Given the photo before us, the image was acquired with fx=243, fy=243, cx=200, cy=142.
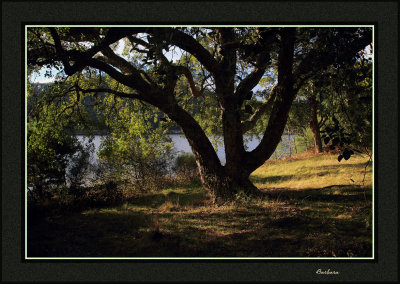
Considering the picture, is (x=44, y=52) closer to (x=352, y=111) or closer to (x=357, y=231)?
(x=352, y=111)

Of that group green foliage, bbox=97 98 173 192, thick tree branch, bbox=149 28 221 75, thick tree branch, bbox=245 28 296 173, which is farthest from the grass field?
green foliage, bbox=97 98 173 192

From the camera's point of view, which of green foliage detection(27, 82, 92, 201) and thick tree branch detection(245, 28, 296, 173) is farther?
green foliage detection(27, 82, 92, 201)

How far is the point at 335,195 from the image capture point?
21.3 ft

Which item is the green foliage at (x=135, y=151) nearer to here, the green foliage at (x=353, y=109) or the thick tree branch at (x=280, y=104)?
the thick tree branch at (x=280, y=104)

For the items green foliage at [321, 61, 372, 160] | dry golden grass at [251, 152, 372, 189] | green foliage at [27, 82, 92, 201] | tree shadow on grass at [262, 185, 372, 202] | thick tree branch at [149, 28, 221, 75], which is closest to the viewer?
green foliage at [321, 61, 372, 160]

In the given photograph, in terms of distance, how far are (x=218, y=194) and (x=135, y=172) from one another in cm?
556

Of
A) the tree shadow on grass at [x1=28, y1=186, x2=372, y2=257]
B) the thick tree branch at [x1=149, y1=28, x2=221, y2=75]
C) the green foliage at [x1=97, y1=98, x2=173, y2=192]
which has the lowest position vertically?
the tree shadow on grass at [x1=28, y1=186, x2=372, y2=257]

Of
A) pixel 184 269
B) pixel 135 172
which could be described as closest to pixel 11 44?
pixel 184 269

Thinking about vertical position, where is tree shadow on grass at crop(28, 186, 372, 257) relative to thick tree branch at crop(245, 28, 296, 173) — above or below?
below

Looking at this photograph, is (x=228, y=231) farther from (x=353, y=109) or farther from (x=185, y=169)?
(x=185, y=169)

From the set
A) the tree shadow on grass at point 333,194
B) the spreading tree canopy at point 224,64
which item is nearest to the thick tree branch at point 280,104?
the spreading tree canopy at point 224,64

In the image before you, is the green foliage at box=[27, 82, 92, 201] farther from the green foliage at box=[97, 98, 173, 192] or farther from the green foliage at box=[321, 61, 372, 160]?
the green foliage at box=[321, 61, 372, 160]

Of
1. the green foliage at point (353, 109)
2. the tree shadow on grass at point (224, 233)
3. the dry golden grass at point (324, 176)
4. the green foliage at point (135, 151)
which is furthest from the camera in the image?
the green foliage at point (135, 151)

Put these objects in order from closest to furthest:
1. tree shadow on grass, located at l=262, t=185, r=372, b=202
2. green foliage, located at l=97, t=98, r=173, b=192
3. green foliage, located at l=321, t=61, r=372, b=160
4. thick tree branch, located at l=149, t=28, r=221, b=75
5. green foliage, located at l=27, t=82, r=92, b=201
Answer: green foliage, located at l=321, t=61, r=372, b=160, thick tree branch, located at l=149, t=28, r=221, b=75, green foliage, located at l=27, t=82, r=92, b=201, tree shadow on grass, located at l=262, t=185, r=372, b=202, green foliage, located at l=97, t=98, r=173, b=192
